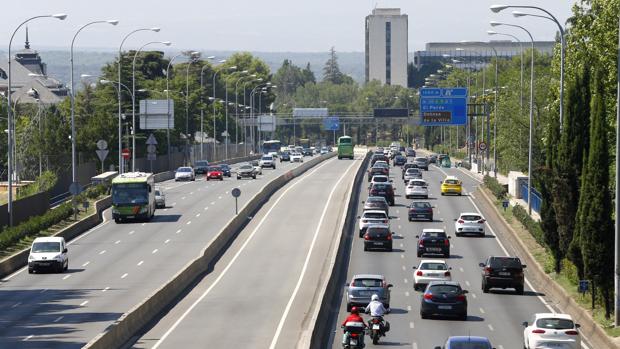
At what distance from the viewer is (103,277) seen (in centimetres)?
5438

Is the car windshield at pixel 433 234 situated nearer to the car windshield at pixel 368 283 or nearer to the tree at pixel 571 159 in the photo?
the tree at pixel 571 159

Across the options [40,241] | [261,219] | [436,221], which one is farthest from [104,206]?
[40,241]

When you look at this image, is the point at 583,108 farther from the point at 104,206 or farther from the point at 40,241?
the point at 104,206

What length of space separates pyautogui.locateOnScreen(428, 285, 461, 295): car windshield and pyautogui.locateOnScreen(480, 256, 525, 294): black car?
25.5 feet

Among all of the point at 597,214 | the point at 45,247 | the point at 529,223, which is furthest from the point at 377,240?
the point at 597,214

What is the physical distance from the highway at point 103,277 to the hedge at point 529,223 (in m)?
16.0

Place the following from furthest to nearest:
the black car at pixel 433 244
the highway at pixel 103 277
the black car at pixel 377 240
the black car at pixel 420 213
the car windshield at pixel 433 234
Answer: the black car at pixel 420 213
the black car at pixel 377 240
the car windshield at pixel 433 234
the black car at pixel 433 244
the highway at pixel 103 277

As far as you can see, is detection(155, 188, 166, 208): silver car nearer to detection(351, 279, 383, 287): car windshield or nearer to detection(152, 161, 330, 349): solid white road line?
detection(152, 161, 330, 349): solid white road line

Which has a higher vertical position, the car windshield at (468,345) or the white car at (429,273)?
the car windshield at (468,345)

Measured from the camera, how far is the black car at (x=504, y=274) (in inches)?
1987

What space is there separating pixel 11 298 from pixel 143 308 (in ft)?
34.6

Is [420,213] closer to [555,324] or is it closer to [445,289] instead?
[445,289]

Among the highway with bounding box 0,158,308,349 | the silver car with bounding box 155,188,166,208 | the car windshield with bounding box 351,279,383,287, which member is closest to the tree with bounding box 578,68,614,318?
the car windshield with bounding box 351,279,383,287

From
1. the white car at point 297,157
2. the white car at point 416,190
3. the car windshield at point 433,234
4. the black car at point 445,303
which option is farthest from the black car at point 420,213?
the white car at point 297,157
